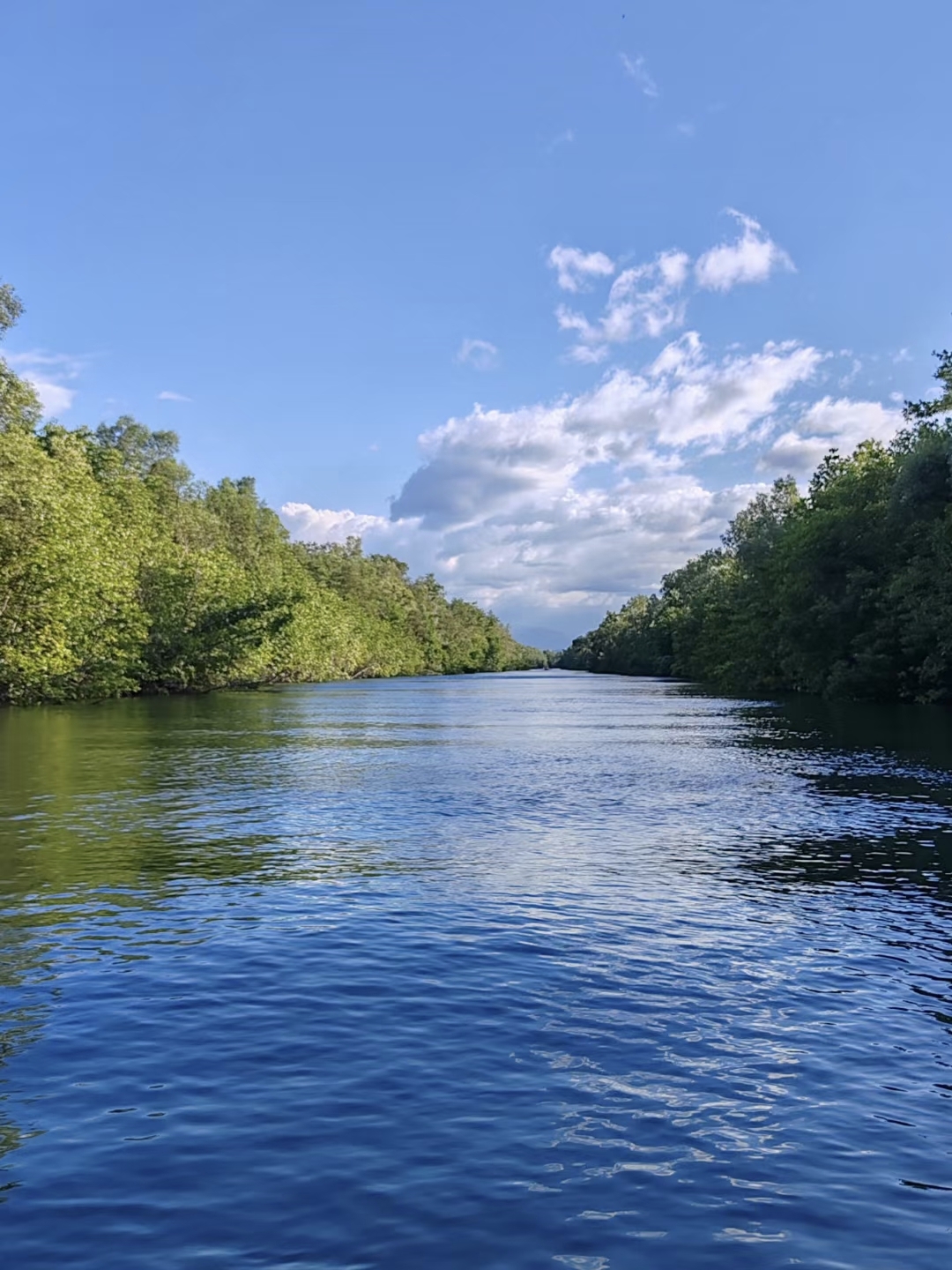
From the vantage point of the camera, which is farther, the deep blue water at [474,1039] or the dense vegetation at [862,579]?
the dense vegetation at [862,579]

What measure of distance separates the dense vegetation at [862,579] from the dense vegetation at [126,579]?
4923 cm

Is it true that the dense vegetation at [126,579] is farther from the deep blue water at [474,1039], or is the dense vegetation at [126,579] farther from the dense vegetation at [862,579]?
the dense vegetation at [862,579]

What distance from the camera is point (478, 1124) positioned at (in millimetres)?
8977

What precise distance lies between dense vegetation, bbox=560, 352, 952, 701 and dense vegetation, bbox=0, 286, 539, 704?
49230 mm

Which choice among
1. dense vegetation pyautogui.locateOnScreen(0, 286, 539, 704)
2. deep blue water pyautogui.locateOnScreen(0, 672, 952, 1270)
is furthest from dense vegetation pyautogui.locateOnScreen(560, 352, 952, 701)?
dense vegetation pyautogui.locateOnScreen(0, 286, 539, 704)

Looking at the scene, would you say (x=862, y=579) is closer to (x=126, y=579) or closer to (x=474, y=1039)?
(x=126, y=579)

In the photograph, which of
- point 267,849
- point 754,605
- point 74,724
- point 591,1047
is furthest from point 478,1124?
point 754,605

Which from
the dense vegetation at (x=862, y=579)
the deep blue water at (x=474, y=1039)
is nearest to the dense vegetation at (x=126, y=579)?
the deep blue water at (x=474, y=1039)

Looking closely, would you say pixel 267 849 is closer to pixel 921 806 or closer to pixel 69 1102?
pixel 69 1102

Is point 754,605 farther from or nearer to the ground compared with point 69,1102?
farther from the ground

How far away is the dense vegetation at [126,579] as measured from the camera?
61.9 meters

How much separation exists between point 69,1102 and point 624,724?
185ft

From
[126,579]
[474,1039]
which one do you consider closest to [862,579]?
[126,579]

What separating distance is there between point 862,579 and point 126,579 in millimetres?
55997
